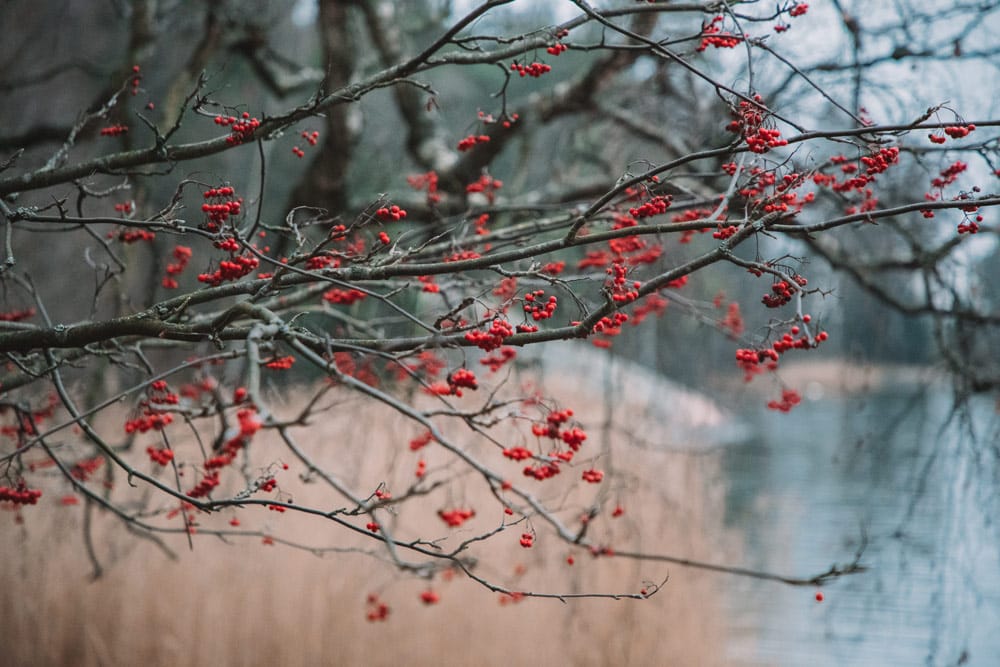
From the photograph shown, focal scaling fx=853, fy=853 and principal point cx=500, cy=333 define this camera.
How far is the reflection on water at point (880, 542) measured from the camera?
3.44m

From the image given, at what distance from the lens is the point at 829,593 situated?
6172 millimetres

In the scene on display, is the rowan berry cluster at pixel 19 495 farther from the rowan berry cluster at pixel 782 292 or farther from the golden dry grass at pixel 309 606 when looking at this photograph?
the rowan berry cluster at pixel 782 292

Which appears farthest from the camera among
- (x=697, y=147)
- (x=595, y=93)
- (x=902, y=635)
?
(x=902, y=635)

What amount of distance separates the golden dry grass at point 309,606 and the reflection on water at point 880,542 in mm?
977

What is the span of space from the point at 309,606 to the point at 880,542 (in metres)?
4.54

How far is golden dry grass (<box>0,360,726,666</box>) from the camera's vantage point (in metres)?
4.55

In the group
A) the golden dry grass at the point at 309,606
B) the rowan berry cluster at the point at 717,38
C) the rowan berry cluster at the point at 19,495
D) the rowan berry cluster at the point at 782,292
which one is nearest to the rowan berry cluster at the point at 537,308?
the rowan berry cluster at the point at 782,292

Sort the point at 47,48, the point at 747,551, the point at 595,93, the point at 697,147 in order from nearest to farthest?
the point at 697,147, the point at 595,93, the point at 747,551, the point at 47,48

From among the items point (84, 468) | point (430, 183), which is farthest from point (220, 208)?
point (84, 468)

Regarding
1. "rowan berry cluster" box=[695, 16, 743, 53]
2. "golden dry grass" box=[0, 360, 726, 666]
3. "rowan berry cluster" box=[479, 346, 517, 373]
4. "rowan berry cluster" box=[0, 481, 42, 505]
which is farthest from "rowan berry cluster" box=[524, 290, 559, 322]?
"golden dry grass" box=[0, 360, 726, 666]

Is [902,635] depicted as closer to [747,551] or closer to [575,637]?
[747,551]

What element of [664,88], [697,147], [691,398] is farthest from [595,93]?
[691,398]

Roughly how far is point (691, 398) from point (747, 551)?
5148mm

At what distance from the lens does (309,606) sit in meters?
4.88
